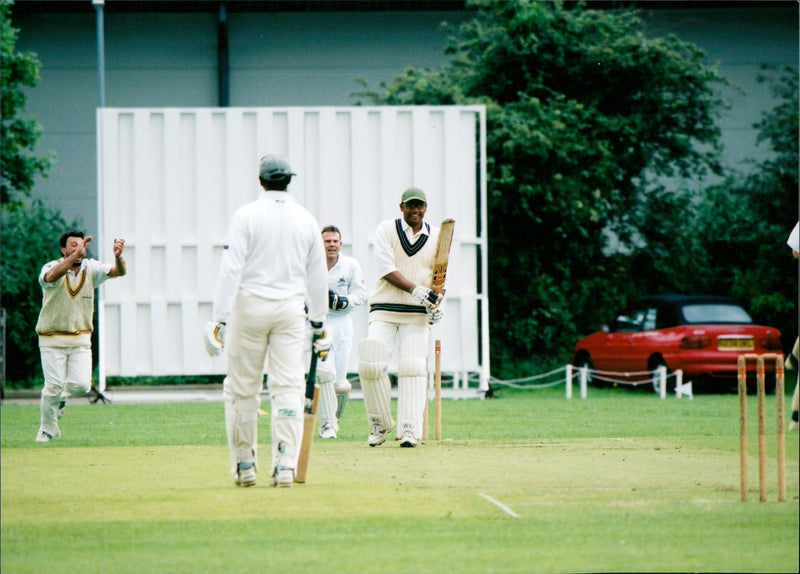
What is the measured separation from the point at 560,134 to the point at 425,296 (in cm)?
1350

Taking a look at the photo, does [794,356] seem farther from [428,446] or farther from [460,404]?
[460,404]

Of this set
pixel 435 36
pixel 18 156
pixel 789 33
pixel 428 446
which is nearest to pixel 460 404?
pixel 428 446

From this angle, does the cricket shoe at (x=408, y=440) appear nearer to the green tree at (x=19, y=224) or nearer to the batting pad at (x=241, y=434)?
the batting pad at (x=241, y=434)

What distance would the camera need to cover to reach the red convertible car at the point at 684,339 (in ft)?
63.5

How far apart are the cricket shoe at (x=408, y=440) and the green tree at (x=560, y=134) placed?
41.9 feet

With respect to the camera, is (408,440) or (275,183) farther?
(408,440)

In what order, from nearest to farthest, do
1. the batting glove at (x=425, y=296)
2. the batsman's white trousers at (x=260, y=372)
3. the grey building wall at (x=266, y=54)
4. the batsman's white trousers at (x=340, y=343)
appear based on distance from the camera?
the batsman's white trousers at (x=260, y=372) < the batting glove at (x=425, y=296) < the batsman's white trousers at (x=340, y=343) < the grey building wall at (x=266, y=54)

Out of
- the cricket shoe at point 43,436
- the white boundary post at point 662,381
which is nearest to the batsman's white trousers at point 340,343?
the cricket shoe at point 43,436

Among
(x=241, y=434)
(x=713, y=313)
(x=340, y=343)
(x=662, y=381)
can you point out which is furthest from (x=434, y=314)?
(x=713, y=313)

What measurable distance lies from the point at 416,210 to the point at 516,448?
1.98 m

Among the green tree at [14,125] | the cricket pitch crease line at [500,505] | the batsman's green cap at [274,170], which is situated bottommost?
the cricket pitch crease line at [500,505]

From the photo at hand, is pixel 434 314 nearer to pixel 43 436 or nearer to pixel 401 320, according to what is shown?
pixel 401 320

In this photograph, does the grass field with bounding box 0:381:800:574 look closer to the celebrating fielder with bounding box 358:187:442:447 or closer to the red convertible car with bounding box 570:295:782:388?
the celebrating fielder with bounding box 358:187:442:447

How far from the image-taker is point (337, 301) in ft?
36.7
